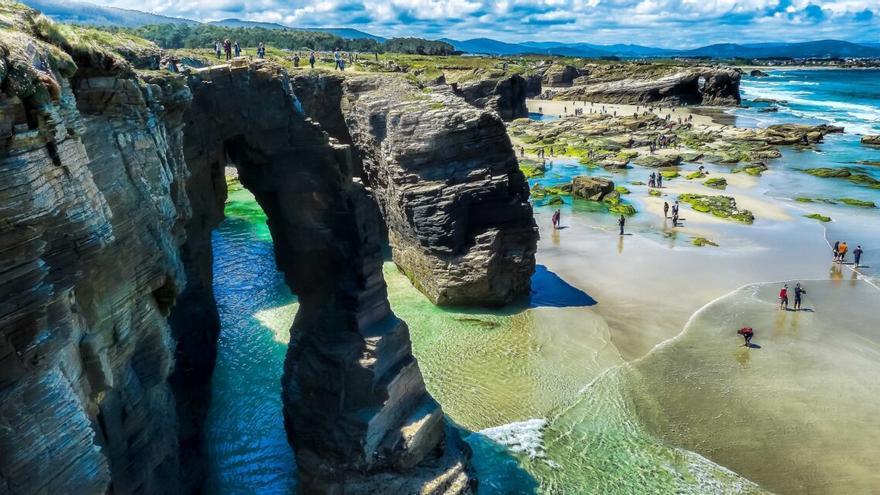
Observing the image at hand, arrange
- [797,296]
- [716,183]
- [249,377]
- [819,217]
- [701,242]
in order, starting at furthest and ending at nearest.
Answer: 1. [716,183]
2. [819,217]
3. [701,242]
4. [797,296]
5. [249,377]

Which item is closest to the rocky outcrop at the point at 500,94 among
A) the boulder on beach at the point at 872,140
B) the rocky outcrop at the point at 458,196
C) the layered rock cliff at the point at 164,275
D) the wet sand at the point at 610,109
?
the wet sand at the point at 610,109

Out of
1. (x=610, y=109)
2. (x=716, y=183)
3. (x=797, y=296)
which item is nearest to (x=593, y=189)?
(x=716, y=183)

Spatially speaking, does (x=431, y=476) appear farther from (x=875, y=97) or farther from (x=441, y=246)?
(x=875, y=97)

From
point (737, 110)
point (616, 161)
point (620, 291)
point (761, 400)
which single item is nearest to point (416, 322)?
point (620, 291)

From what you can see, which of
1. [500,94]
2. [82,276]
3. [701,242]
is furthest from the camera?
[500,94]

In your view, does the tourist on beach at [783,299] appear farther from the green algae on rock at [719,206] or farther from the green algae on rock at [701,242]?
the green algae on rock at [719,206]

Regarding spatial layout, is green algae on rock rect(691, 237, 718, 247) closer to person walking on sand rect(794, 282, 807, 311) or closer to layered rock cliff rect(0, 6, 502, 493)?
person walking on sand rect(794, 282, 807, 311)

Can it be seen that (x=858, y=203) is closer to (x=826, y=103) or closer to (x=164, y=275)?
(x=164, y=275)
